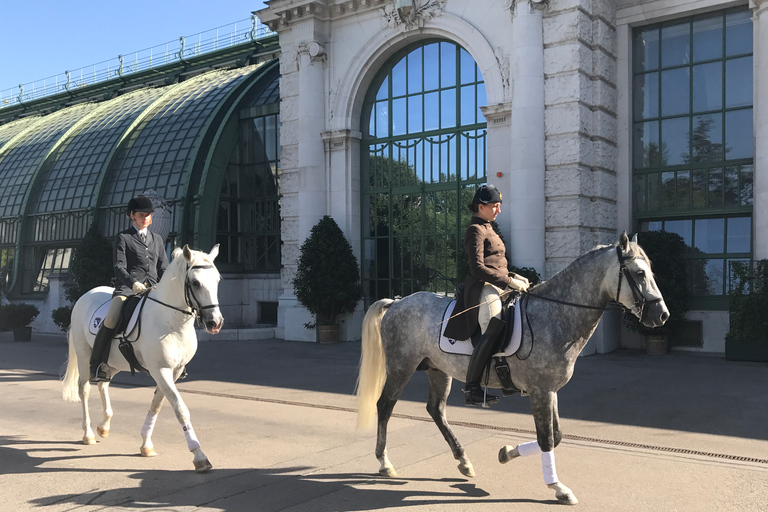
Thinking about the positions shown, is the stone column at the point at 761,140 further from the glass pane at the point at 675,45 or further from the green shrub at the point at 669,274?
the glass pane at the point at 675,45

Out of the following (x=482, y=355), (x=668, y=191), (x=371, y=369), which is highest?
(x=668, y=191)

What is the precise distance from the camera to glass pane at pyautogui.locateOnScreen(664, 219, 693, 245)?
17.1 meters

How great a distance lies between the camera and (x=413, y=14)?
19.0m

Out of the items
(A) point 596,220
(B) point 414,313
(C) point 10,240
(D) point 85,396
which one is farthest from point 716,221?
(C) point 10,240

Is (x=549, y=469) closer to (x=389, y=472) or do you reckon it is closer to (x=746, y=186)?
(x=389, y=472)

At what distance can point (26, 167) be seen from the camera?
103ft

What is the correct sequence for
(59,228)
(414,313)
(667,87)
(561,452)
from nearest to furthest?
(414,313) < (561,452) < (667,87) < (59,228)

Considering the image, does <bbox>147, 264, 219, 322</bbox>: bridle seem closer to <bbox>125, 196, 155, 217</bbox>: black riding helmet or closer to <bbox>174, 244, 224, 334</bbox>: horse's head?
<bbox>174, 244, 224, 334</bbox>: horse's head

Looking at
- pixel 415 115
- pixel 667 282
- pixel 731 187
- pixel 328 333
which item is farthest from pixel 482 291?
pixel 415 115

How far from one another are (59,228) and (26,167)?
5153 millimetres

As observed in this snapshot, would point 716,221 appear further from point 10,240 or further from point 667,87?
point 10,240

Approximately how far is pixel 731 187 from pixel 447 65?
8.09 meters

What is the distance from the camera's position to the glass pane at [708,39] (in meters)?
16.8

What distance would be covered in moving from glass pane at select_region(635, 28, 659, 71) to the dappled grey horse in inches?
540
